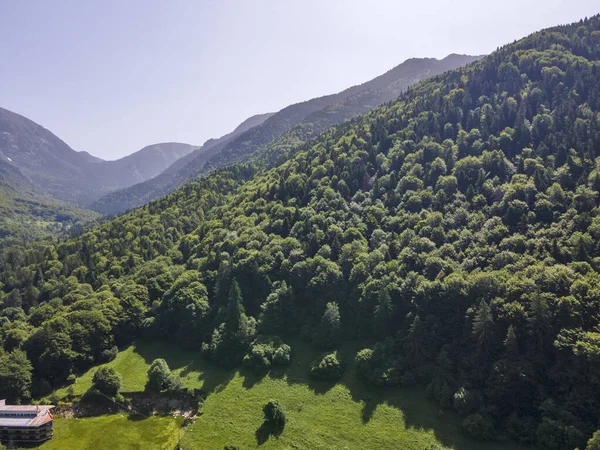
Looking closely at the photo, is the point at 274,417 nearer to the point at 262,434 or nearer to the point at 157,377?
the point at 262,434

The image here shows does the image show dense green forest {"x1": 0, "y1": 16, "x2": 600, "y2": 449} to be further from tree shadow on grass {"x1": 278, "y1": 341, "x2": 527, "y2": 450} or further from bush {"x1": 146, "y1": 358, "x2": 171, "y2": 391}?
bush {"x1": 146, "y1": 358, "x2": 171, "y2": 391}

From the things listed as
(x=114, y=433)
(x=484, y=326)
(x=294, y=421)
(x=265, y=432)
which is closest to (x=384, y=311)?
(x=484, y=326)

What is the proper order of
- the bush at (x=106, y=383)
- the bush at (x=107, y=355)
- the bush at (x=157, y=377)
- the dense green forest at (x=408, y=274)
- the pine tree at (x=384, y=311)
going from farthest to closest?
the bush at (x=107, y=355)
the pine tree at (x=384, y=311)
the bush at (x=157, y=377)
the bush at (x=106, y=383)
the dense green forest at (x=408, y=274)

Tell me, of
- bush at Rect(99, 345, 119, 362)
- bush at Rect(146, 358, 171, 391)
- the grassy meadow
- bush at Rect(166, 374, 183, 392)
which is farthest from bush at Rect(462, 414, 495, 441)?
bush at Rect(99, 345, 119, 362)

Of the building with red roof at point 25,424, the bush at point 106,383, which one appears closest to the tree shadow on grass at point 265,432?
the bush at point 106,383

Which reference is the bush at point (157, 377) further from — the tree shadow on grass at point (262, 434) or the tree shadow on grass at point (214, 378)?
the tree shadow on grass at point (262, 434)

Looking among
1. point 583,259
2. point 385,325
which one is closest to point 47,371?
point 385,325

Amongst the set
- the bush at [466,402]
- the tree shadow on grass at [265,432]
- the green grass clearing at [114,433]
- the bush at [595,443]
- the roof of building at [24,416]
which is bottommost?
the bush at [466,402]
